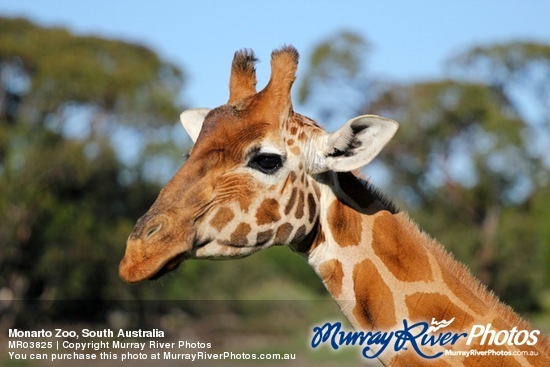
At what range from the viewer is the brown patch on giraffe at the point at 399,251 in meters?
6.41

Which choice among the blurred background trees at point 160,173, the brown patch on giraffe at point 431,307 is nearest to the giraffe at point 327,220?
the brown patch on giraffe at point 431,307

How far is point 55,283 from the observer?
4084 cm

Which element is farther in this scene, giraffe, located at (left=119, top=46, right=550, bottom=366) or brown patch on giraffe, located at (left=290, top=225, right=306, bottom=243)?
brown patch on giraffe, located at (left=290, top=225, right=306, bottom=243)

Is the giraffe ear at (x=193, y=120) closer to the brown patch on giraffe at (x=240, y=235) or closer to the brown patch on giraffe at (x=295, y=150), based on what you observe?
the brown patch on giraffe at (x=295, y=150)

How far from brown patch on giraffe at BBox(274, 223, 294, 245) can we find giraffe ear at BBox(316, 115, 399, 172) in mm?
505

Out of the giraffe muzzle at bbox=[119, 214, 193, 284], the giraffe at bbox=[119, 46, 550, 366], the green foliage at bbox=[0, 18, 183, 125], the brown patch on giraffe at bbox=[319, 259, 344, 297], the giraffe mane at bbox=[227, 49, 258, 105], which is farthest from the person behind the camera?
the green foliage at bbox=[0, 18, 183, 125]

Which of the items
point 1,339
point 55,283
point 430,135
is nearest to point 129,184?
point 55,283

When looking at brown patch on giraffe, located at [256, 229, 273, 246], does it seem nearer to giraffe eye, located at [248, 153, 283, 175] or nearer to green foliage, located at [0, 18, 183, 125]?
giraffe eye, located at [248, 153, 283, 175]

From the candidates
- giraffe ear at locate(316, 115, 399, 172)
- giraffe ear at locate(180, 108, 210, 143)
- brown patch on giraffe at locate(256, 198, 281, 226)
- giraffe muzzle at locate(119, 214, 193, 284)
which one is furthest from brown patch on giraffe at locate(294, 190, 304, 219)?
giraffe ear at locate(180, 108, 210, 143)

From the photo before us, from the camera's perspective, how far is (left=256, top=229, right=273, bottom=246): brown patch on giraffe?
6.45m

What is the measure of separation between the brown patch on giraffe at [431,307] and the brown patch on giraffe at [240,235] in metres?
1.31

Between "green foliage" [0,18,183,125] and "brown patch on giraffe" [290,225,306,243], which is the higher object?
"brown patch on giraffe" [290,225,306,243]

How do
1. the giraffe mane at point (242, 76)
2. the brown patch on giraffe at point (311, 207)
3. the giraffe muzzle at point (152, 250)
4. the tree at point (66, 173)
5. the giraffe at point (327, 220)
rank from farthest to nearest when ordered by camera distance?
the tree at point (66, 173) → the giraffe mane at point (242, 76) → the brown patch on giraffe at point (311, 207) → the giraffe at point (327, 220) → the giraffe muzzle at point (152, 250)

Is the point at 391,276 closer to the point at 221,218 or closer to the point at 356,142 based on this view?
the point at 356,142
